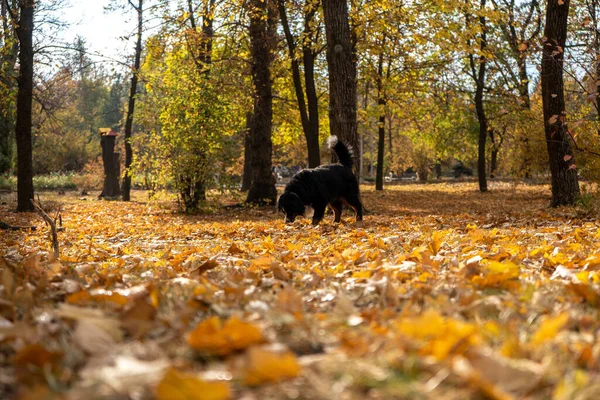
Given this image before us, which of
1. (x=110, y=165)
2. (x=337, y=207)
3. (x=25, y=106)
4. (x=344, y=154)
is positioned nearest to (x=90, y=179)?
(x=110, y=165)

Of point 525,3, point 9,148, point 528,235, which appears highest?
point 525,3

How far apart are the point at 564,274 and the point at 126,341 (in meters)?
Result: 2.29

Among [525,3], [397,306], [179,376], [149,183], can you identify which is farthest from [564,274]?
[525,3]

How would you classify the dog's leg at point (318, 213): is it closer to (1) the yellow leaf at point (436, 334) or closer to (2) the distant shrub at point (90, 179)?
(1) the yellow leaf at point (436, 334)

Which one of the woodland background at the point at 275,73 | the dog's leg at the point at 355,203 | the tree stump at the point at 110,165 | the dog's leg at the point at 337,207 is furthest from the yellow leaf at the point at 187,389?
the tree stump at the point at 110,165

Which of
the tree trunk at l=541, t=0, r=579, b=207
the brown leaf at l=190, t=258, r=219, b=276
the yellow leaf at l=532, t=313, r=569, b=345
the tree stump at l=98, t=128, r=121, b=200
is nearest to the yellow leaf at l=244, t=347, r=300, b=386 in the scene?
the yellow leaf at l=532, t=313, r=569, b=345

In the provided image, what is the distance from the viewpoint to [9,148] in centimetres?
2647

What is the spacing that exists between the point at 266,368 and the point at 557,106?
34.7ft

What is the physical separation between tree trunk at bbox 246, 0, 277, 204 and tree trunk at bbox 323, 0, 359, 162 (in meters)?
3.83

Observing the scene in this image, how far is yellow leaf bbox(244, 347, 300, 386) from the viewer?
133cm

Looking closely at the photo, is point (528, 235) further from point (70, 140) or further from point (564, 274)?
point (70, 140)

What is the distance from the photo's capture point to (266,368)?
133cm

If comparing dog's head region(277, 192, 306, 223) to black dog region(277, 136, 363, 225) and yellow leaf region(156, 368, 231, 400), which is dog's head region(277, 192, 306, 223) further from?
yellow leaf region(156, 368, 231, 400)

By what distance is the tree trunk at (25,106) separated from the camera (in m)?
12.8
